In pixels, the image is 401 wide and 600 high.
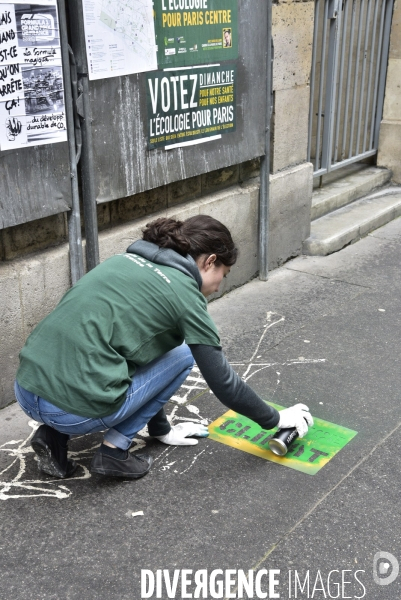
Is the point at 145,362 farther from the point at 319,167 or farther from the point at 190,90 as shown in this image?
the point at 319,167

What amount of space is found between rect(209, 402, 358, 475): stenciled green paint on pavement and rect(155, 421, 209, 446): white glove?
0.07 m

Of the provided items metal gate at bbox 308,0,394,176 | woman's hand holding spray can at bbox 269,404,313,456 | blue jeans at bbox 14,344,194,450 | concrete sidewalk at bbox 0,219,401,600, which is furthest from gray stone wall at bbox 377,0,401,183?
blue jeans at bbox 14,344,194,450

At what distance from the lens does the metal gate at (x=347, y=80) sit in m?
6.33

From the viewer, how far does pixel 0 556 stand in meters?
2.71

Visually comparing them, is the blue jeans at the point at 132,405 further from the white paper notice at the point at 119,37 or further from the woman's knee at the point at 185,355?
the white paper notice at the point at 119,37

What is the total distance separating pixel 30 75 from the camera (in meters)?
3.42

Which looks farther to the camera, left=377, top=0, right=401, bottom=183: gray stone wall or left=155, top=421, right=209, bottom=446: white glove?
left=377, top=0, right=401, bottom=183: gray stone wall

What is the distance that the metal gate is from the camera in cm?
633

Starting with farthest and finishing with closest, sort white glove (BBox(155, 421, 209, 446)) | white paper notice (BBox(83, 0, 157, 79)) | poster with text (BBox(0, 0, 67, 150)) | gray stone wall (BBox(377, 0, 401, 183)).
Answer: gray stone wall (BBox(377, 0, 401, 183)) < white paper notice (BBox(83, 0, 157, 79)) < white glove (BBox(155, 421, 209, 446)) < poster with text (BBox(0, 0, 67, 150))

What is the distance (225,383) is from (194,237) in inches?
23.8

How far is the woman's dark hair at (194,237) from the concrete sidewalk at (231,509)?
1037 mm

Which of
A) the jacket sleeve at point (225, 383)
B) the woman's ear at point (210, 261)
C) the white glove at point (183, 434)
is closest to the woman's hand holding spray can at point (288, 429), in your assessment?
the jacket sleeve at point (225, 383)

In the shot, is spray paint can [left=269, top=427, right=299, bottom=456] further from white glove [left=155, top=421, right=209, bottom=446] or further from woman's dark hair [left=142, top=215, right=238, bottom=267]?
woman's dark hair [left=142, top=215, right=238, bottom=267]

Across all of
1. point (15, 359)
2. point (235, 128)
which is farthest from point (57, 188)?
point (235, 128)
